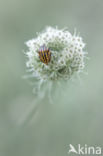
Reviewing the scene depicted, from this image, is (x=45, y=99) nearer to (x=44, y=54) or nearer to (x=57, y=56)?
(x=57, y=56)

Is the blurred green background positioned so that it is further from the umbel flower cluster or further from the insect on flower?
the insect on flower

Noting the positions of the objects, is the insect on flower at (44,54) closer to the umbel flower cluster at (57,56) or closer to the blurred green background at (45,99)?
the umbel flower cluster at (57,56)

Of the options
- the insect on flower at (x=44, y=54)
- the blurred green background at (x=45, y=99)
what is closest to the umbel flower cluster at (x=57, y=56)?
the insect on flower at (x=44, y=54)

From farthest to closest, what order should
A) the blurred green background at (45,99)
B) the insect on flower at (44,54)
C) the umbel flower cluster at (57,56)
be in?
the blurred green background at (45,99)
the umbel flower cluster at (57,56)
the insect on flower at (44,54)

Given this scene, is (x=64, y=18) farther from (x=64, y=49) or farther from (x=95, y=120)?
(x=64, y=49)

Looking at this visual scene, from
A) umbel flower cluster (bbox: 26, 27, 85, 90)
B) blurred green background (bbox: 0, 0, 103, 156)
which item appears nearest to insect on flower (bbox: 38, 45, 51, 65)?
umbel flower cluster (bbox: 26, 27, 85, 90)

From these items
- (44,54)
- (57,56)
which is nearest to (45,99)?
(57,56)
